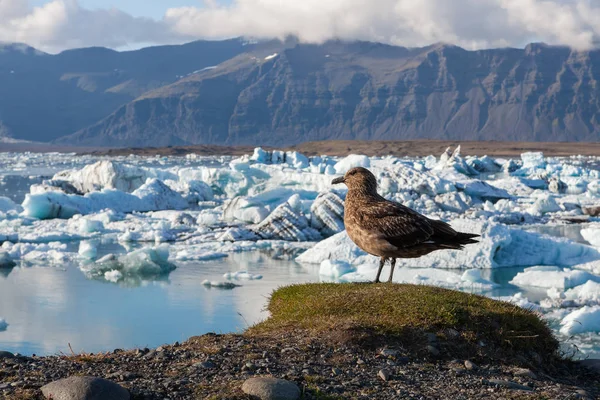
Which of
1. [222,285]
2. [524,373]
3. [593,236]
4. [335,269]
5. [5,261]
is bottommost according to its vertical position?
[5,261]

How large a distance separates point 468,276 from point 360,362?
1040 cm

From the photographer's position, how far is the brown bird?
7.57 m

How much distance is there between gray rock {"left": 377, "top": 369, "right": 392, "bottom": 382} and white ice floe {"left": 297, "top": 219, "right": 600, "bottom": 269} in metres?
11.9

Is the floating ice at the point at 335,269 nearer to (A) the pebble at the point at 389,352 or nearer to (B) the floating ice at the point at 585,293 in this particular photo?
(B) the floating ice at the point at 585,293

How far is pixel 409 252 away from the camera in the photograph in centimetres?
769

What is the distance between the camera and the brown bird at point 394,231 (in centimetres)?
757

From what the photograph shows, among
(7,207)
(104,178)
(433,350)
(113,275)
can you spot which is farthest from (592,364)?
(104,178)

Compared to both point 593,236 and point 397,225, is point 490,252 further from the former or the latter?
point 397,225

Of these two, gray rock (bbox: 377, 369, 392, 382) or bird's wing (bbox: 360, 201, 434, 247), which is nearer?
gray rock (bbox: 377, 369, 392, 382)

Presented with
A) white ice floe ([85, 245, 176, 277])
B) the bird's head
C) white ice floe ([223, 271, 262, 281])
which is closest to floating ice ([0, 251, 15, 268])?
white ice floe ([85, 245, 176, 277])

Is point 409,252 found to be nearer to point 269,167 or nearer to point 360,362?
point 360,362

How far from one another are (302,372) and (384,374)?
638mm

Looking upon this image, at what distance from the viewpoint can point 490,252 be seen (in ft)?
59.8

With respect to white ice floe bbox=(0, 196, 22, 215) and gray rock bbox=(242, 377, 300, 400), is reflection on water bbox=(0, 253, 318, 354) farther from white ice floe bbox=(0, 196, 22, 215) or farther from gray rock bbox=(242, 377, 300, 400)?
white ice floe bbox=(0, 196, 22, 215)
